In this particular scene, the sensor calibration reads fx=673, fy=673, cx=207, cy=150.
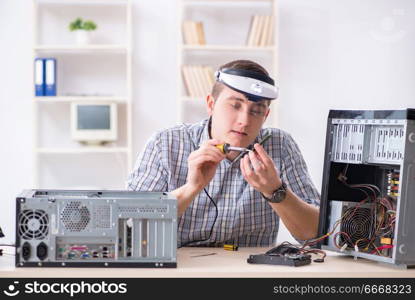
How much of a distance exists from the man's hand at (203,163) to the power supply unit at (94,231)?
366 millimetres

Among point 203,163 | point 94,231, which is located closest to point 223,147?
point 203,163

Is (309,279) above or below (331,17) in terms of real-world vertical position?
below

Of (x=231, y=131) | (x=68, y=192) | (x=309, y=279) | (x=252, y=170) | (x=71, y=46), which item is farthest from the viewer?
(x=71, y=46)

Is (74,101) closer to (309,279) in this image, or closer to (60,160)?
(60,160)

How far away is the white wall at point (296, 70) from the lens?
4.90 meters

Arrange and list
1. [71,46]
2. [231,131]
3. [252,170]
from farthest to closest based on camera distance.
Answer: [71,46], [231,131], [252,170]

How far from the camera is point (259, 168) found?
6.72ft

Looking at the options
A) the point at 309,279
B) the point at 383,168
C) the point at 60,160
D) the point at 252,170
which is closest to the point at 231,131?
the point at 252,170

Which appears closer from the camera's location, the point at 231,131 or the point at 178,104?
the point at 231,131

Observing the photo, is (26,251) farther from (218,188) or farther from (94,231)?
(218,188)

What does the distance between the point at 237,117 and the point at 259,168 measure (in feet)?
1.05

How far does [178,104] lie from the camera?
4719mm

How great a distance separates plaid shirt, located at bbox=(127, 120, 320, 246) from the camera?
94.1 inches

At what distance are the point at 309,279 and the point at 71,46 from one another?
11.0ft
